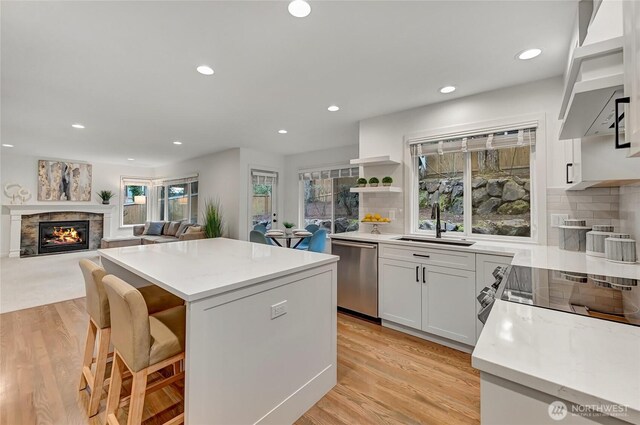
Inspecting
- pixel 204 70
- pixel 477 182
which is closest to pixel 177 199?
pixel 204 70

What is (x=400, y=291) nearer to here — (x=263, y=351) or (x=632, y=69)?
(x=263, y=351)

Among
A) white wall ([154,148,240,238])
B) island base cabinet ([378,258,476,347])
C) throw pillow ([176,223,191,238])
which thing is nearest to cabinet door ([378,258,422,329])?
island base cabinet ([378,258,476,347])

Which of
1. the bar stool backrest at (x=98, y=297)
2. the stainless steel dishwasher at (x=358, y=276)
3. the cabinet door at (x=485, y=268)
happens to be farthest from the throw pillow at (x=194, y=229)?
the cabinet door at (x=485, y=268)

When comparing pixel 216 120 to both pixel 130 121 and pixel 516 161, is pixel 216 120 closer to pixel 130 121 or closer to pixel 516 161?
pixel 130 121

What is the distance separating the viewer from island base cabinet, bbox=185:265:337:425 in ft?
3.94

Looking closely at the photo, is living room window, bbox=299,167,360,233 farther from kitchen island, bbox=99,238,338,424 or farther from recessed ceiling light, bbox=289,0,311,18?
recessed ceiling light, bbox=289,0,311,18

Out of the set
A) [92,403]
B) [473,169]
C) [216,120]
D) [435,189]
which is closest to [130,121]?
[216,120]

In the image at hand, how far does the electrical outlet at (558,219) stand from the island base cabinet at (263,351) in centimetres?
212

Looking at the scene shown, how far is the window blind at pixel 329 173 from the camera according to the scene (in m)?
5.42

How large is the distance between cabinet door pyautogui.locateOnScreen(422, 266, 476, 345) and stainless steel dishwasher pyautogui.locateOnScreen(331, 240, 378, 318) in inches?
21.9

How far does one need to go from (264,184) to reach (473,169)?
448 cm

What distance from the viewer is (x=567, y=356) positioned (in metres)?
0.65

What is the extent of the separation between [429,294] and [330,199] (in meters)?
3.50

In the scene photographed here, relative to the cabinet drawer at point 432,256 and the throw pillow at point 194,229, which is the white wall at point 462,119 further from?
the throw pillow at point 194,229
